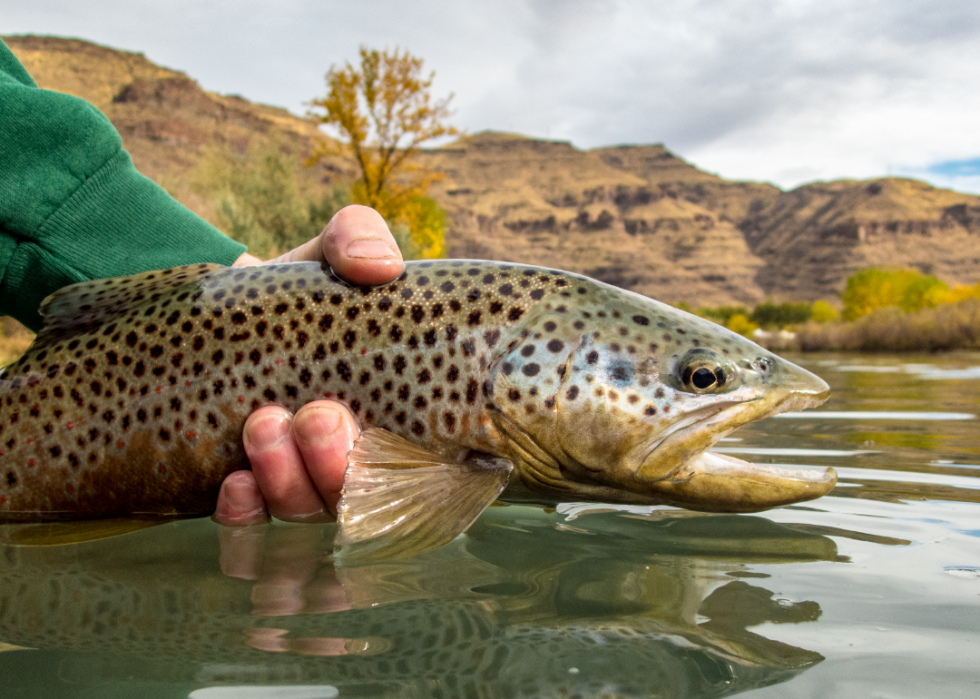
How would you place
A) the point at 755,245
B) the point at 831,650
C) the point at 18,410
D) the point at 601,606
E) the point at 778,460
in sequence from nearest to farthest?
the point at 831,650 → the point at 601,606 → the point at 18,410 → the point at 778,460 → the point at 755,245

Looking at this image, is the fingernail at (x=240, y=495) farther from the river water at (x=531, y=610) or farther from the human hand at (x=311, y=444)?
the river water at (x=531, y=610)

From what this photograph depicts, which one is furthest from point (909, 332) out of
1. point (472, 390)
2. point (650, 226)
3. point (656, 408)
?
point (650, 226)

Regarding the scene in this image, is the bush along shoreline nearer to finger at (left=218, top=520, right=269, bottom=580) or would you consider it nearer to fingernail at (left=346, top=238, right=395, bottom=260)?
fingernail at (left=346, top=238, right=395, bottom=260)

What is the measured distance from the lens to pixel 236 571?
7.66 ft

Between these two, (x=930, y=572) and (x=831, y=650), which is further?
(x=930, y=572)

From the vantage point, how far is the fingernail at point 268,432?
2551 millimetres

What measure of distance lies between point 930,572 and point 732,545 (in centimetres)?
65

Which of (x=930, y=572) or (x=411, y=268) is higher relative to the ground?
(x=411, y=268)

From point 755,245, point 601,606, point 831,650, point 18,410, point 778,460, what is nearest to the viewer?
point 831,650

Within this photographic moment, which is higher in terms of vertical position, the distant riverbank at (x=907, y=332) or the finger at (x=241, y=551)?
the distant riverbank at (x=907, y=332)

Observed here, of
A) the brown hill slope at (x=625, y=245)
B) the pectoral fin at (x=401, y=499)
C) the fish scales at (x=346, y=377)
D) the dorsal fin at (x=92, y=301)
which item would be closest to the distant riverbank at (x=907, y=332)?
the fish scales at (x=346, y=377)

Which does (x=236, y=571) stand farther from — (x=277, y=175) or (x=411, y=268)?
(x=277, y=175)

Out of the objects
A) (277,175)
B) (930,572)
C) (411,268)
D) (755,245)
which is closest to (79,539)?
(411,268)

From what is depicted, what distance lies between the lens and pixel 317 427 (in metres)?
2.51
